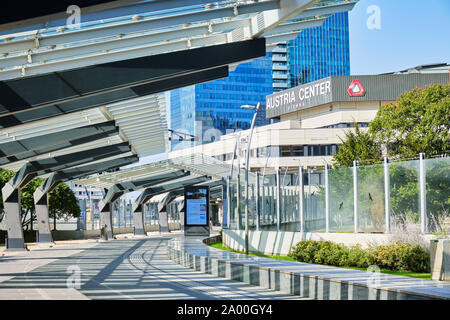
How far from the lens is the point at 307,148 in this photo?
8500 cm

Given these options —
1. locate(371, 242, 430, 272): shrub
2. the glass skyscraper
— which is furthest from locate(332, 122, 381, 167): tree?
the glass skyscraper

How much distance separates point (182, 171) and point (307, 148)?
38.9 metres

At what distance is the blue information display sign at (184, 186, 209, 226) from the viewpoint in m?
32.6

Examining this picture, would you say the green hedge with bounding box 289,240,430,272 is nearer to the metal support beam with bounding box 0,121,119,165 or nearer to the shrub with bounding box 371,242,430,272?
the shrub with bounding box 371,242,430,272

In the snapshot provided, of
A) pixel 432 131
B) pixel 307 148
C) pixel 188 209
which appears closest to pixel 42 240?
pixel 188 209

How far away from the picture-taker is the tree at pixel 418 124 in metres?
51.2

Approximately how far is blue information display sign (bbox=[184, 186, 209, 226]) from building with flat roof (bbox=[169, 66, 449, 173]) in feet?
157

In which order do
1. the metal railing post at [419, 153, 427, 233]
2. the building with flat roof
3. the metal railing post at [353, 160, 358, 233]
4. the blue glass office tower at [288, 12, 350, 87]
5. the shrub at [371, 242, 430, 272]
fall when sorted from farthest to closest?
the blue glass office tower at [288, 12, 350, 87]
the building with flat roof
the metal railing post at [353, 160, 358, 233]
the metal railing post at [419, 153, 427, 233]
the shrub at [371, 242, 430, 272]

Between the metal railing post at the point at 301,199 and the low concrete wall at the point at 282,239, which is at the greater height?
the metal railing post at the point at 301,199

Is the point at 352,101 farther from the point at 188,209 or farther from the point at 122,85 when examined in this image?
the point at 122,85

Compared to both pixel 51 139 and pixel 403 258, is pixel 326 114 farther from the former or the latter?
pixel 403 258

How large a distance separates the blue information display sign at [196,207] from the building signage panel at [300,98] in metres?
53.6

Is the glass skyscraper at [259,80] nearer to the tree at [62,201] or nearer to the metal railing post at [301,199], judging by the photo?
the tree at [62,201]

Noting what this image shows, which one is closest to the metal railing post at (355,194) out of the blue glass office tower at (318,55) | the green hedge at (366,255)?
the green hedge at (366,255)
